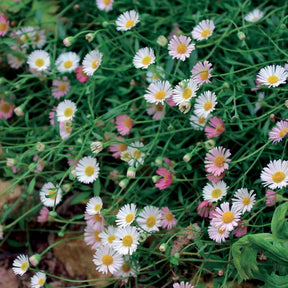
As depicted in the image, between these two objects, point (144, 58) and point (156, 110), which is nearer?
point (144, 58)

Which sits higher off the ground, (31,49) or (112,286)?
(31,49)

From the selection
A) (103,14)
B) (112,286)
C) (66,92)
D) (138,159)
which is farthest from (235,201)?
(103,14)

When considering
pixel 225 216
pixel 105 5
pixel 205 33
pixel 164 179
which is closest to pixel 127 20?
pixel 105 5

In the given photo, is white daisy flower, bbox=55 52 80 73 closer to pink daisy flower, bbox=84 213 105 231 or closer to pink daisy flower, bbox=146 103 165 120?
pink daisy flower, bbox=146 103 165 120

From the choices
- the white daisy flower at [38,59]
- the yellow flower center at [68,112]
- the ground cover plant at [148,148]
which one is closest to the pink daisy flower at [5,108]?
the ground cover plant at [148,148]

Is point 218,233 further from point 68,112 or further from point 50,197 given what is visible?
point 68,112

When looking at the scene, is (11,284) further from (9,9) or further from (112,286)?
(9,9)

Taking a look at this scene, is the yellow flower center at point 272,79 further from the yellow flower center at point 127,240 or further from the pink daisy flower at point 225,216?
the yellow flower center at point 127,240
